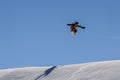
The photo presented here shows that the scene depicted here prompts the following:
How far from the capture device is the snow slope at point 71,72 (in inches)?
1234

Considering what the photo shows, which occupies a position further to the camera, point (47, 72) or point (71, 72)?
point (47, 72)

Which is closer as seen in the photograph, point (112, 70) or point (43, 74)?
point (112, 70)

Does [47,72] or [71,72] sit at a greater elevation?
[47,72]

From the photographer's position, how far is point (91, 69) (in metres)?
33.5

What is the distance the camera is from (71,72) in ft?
112

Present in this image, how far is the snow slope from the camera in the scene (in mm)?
31350

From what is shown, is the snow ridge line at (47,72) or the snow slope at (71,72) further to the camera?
the snow ridge line at (47,72)

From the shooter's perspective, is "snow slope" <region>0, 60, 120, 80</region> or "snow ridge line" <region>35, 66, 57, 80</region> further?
"snow ridge line" <region>35, 66, 57, 80</region>

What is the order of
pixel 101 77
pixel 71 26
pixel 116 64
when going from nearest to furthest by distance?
pixel 71 26 < pixel 101 77 < pixel 116 64

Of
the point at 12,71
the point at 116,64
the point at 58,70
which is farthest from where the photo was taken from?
the point at 12,71

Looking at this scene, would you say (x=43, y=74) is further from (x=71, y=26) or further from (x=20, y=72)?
(x=71, y=26)

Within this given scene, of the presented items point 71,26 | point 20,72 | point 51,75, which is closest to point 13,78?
point 20,72

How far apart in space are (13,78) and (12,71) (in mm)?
2172

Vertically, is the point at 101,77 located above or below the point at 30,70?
below
